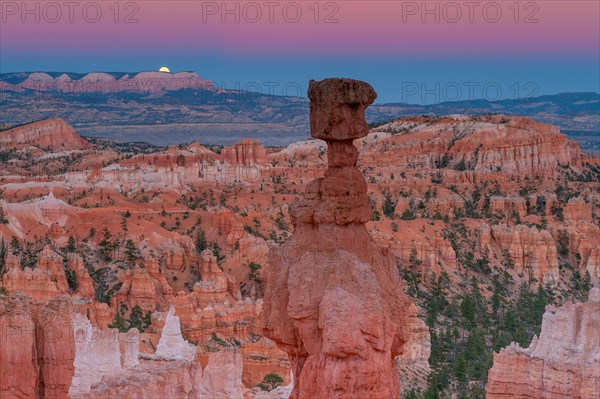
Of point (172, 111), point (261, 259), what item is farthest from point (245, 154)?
point (172, 111)

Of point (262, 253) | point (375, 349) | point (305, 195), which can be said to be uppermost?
point (305, 195)

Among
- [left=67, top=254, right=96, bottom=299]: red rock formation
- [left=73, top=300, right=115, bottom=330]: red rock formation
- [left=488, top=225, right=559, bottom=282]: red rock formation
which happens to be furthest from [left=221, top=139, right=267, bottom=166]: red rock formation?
[left=73, top=300, right=115, bottom=330]: red rock formation

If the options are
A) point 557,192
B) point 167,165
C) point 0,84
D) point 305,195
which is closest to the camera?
point 305,195

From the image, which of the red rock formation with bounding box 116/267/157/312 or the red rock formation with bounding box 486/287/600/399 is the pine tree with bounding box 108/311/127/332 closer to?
the red rock formation with bounding box 116/267/157/312

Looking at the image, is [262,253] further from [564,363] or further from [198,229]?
[564,363]

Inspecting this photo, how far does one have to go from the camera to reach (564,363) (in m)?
20.3

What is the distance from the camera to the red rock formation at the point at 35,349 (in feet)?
62.4

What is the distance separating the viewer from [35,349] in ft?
64.0

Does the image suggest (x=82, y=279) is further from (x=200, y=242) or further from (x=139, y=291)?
(x=200, y=242)

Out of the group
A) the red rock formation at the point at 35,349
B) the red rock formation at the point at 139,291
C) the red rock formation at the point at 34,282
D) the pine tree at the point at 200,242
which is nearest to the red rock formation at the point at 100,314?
the red rock formation at the point at 34,282

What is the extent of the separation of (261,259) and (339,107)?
36299 mm

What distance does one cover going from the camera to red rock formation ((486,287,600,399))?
19812 millimetres

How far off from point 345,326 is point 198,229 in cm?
4612

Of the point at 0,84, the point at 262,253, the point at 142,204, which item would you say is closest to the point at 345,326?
the point at 262,253
